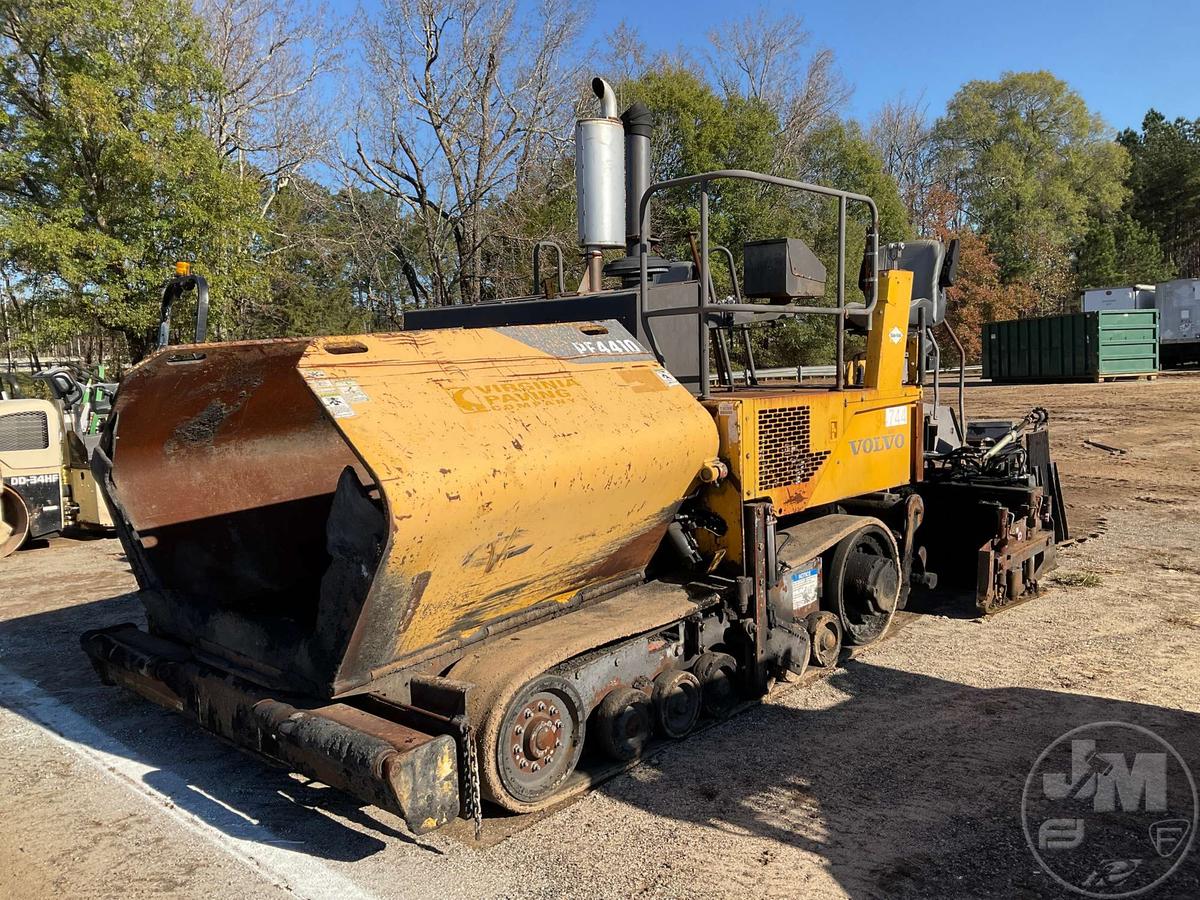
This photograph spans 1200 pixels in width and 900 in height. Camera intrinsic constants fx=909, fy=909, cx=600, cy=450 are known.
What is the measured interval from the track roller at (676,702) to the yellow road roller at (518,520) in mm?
14

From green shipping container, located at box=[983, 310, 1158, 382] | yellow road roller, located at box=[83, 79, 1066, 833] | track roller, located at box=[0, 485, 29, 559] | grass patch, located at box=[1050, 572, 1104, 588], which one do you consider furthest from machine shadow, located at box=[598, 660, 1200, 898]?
green shipping container, located at box=[983, 310, 1158, 382]

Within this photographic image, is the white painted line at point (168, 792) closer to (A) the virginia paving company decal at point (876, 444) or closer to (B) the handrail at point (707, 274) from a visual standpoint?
(B) the handrail at point (707, 274)

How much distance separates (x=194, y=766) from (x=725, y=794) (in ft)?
8.64

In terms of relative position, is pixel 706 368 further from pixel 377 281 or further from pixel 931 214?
pixel 931 214

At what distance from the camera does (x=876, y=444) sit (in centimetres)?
561

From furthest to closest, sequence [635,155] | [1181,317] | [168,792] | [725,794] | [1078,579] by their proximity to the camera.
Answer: [1181,317], [1078,579], [635,155], [168,792], [725,794]

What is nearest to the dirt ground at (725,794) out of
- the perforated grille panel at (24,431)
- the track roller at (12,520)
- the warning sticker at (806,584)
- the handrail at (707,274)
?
the warning sticker at (806,584)

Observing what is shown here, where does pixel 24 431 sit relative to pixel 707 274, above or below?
below

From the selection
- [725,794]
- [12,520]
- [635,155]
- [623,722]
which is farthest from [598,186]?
[12,520]

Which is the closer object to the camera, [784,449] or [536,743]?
[536,743]

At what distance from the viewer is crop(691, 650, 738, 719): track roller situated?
4.53 m

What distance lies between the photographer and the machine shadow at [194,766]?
149 inches

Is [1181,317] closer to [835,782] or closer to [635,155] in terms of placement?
[635,155]

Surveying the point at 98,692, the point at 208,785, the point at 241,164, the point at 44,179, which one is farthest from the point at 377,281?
the point at 208,785
